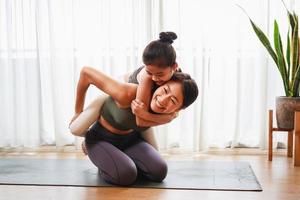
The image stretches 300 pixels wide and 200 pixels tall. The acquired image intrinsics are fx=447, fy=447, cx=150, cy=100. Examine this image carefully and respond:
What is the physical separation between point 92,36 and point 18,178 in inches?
54.7

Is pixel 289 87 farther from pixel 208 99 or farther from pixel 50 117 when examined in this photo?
pixel 50 117

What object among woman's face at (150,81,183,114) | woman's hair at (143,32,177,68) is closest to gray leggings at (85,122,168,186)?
woman's face at (150,81,183,114)

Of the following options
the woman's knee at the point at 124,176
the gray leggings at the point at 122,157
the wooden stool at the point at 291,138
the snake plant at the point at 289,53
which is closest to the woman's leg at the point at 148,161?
the gray leggings at the point at 122,157

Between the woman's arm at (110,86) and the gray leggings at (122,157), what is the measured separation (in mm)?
290

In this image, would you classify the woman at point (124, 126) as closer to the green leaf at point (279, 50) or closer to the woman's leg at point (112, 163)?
the woman's leg at point (112, 163)

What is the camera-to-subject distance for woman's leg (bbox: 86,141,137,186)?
8.54 ft

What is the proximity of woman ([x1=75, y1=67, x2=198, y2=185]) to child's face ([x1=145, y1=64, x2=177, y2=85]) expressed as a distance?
1.3 inches

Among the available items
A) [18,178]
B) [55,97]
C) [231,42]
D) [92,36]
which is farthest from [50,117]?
[231,42]

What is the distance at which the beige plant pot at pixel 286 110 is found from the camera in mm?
3164

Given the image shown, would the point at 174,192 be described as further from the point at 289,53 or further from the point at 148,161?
the point at 289,53

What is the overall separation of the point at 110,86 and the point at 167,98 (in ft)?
1.32

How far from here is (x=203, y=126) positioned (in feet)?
11.8

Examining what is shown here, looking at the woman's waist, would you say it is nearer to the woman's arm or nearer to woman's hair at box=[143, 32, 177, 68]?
the woman's arm

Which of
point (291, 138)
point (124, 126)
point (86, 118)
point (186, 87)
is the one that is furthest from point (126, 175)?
point (291, 138)
